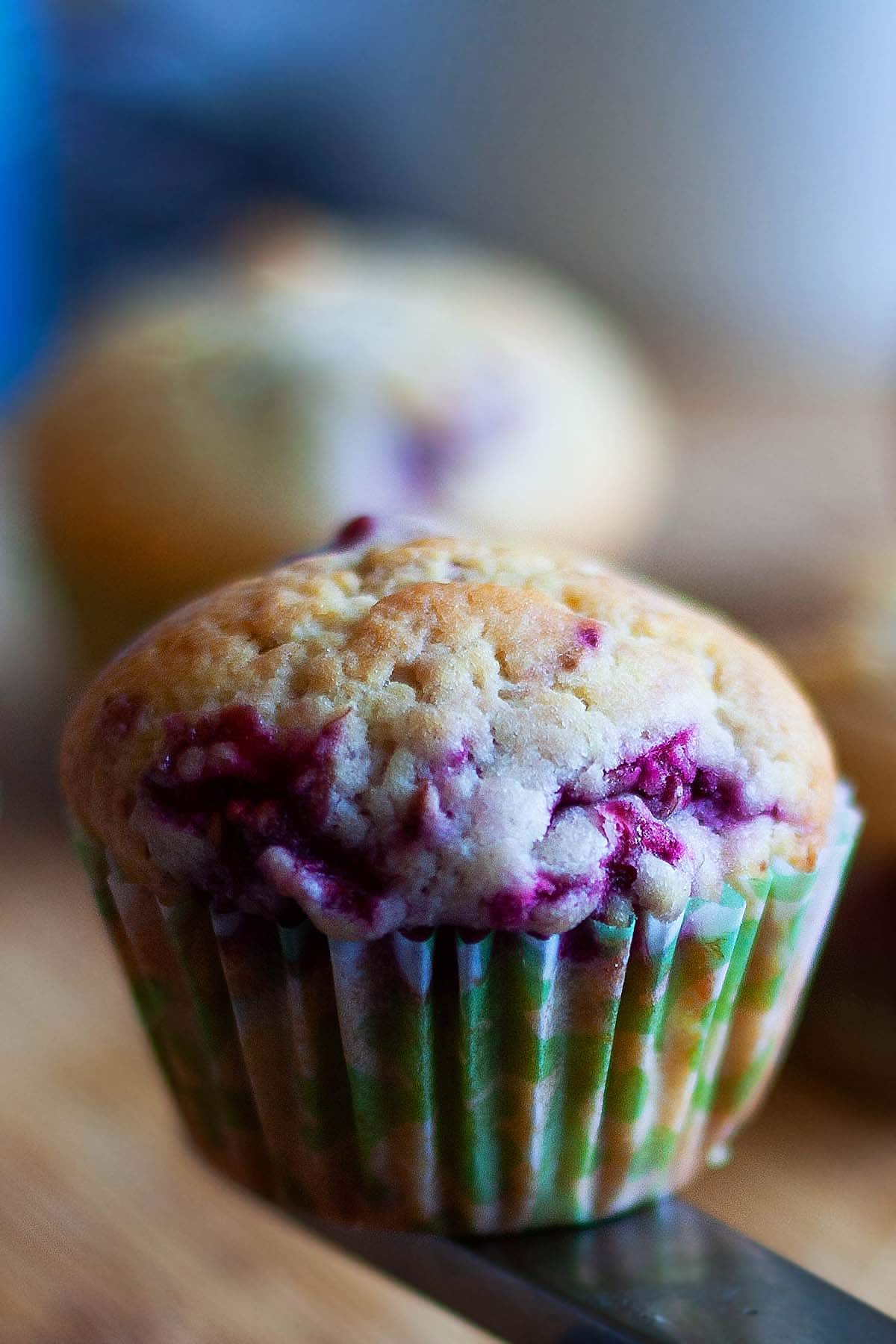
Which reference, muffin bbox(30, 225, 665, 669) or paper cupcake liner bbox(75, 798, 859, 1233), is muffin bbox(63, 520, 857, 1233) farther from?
muffin bbox(30, 225, 665, 669)

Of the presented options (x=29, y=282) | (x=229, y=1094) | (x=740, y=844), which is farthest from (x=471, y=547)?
(x=29, y=282)

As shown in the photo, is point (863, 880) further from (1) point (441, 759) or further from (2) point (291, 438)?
(2) point (291, 438)

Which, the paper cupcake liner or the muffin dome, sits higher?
the muffin dome

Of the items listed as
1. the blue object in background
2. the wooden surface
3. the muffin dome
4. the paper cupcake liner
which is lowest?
the wooden surface

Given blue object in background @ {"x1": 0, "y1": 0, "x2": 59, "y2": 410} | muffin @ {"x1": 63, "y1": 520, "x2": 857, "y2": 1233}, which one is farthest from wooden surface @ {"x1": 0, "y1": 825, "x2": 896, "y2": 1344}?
blue object in background @ {"x1": 0, "y1": 0, "x2": 59, "y2": 410}

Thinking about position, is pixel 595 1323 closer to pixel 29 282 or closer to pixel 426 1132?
pixel 426 1132

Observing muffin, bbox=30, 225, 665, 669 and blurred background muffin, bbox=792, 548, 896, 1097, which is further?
muffin, bbox=30, 225, 665, 669

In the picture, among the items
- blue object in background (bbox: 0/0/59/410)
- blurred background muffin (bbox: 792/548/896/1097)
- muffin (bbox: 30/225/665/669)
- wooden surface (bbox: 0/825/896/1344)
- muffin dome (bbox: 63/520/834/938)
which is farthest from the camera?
blue object in background (bbox: 0/0/59/410)

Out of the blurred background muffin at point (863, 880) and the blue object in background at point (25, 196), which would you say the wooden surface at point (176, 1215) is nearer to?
the blurred background muffin at point (863, 880)
